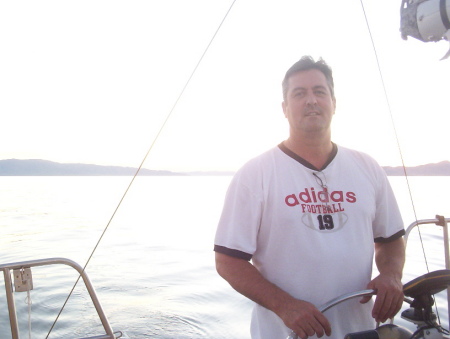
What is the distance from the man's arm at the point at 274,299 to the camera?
1.44 meters

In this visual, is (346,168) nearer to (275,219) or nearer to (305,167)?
(305,167)

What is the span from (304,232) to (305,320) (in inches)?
12.9

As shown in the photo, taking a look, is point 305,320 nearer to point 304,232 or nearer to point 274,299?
point 274,299

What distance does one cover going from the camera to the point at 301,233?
1.62 m

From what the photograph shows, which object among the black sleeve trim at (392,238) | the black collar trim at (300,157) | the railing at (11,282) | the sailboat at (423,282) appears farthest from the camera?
the railing at (11,282)

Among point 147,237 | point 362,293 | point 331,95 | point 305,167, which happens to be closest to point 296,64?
point 331,95

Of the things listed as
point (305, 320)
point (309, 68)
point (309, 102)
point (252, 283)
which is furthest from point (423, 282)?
point (309, 68)

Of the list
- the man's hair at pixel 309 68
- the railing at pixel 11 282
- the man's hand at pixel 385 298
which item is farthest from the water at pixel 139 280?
the man's hair at pixel 309 68

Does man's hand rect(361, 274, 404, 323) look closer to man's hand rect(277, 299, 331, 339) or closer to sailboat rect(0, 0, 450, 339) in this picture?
sailboat rect(0, 0, 450, 339)

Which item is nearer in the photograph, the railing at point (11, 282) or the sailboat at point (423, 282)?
the sailboat at point (423, 282)

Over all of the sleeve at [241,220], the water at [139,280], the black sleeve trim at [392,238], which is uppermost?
the sleeve at [241,220]

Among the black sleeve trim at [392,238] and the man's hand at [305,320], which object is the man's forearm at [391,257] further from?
the man's hand at [305,320]

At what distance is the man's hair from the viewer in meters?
1.82

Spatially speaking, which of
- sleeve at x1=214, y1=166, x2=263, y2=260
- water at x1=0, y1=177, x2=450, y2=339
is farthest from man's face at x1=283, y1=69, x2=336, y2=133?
water at x1=0, y1=177, x2=450, y2=339
